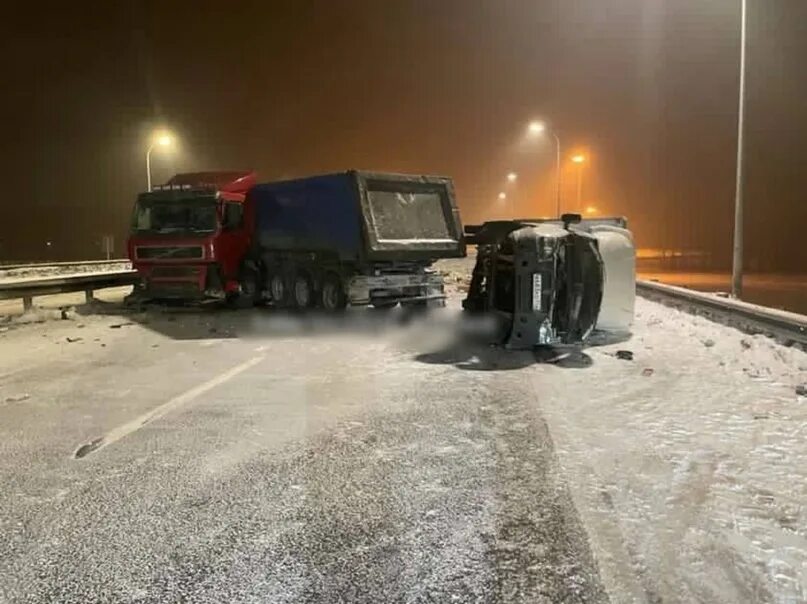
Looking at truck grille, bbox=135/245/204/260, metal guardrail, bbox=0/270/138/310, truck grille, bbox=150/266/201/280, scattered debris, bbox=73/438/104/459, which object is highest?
truck grille, bbox=135/245/204/260

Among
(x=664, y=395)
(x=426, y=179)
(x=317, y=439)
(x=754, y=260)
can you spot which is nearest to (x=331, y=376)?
(x=317, y=439)

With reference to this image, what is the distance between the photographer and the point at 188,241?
58.2ft

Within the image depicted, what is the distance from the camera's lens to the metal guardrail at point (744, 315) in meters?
9.94

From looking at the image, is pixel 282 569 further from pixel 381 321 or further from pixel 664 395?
pixel 381 321

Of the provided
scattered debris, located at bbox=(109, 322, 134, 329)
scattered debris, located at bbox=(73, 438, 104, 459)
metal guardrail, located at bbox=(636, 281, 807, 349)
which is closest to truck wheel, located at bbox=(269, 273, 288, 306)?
scattered debris, located at bbox=(109, 322, 134, 329)

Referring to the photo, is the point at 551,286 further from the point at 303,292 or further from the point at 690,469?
the point at 303,292

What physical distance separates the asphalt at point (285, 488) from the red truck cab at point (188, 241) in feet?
26.0

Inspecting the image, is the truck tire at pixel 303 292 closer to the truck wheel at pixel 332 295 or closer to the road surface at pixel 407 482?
the truck wheel at pixel 332 295

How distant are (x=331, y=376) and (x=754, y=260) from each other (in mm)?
52788

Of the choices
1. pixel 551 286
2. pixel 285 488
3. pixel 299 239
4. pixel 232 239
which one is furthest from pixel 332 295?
pixel 285 488

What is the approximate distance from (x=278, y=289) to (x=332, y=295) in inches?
94.5

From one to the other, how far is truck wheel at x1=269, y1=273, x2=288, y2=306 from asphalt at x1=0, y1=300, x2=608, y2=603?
8.22 m

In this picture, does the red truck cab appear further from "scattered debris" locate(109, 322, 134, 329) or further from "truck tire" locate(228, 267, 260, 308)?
"scattered debris" locate(109, 322, 134, 329)

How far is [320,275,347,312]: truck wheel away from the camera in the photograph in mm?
Answer: 16159
